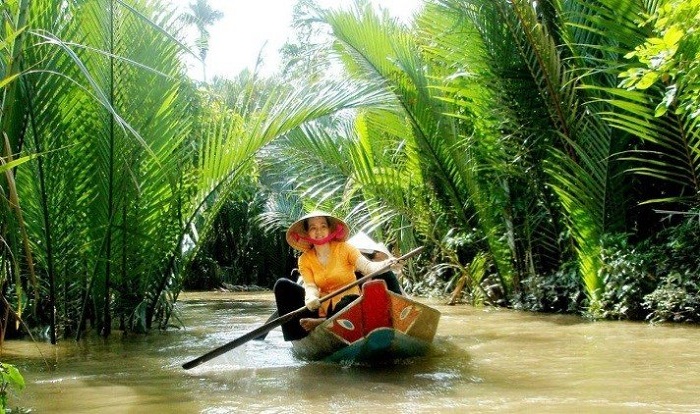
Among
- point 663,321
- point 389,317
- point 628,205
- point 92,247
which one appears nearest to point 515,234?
point 628,205

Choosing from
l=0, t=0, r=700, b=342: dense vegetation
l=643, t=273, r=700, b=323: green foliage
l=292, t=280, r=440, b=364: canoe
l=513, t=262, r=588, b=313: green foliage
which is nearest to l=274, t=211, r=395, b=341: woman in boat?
l=292, t=280, r=440, b=364: canoe

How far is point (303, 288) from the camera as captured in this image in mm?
5582

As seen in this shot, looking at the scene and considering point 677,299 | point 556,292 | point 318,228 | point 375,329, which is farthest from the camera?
point 556,292

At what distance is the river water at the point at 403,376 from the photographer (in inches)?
149

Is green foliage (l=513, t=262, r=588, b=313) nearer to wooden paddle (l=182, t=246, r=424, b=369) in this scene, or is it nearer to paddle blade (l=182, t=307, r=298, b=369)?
wooden paddle (l=182, t=246, r=424, b=369)

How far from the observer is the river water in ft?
12.4

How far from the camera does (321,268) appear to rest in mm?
5621

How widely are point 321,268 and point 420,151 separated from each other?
3.43 meters

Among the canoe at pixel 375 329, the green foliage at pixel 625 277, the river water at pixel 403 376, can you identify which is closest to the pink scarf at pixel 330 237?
the canoe at pixel 375 329

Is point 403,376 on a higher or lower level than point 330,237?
lower

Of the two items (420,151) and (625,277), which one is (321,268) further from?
(420,151)

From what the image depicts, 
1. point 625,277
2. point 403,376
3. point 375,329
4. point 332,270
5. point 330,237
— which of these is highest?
point 330,237

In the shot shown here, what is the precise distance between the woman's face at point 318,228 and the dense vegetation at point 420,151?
2.87 feet

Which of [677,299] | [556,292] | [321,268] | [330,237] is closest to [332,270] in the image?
[321,268]
